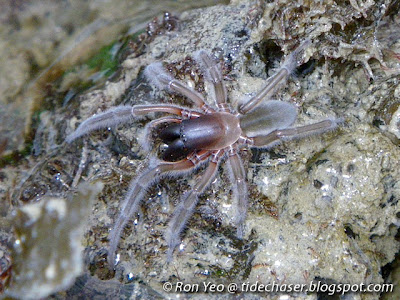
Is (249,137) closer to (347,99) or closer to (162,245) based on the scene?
(347,99)

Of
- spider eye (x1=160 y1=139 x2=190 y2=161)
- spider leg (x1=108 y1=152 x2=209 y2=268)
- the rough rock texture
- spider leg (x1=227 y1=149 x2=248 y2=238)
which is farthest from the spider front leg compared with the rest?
spider leg (x1=227 y1=149 x2=248 y2=238)

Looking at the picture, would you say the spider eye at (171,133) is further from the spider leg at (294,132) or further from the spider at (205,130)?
the spider leg at (294,132)

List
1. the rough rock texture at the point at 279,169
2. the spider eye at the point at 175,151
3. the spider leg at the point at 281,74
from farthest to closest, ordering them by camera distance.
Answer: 1. the spider leg at the point at 281,74
2. the spider eye at the point at 175,151
3. the rough rock texture at the point at 279,169

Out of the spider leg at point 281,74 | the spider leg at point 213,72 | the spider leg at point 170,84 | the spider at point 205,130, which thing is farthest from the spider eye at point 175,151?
the spider leg at point 281,74

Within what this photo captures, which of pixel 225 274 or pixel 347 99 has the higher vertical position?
pixel 347 99

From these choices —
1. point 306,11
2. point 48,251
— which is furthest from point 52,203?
point 306,11

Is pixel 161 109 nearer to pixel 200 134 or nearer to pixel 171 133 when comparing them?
pixel 171 133

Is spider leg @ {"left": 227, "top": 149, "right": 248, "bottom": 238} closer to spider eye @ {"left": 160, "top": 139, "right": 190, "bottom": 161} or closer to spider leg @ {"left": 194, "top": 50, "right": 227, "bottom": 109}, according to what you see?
spider eye @ {"left": 160, "top": 139, "right": 190, "bottom": 161}
